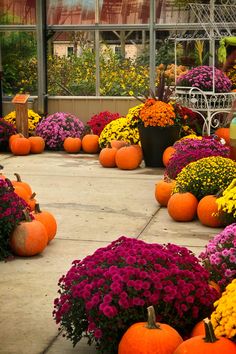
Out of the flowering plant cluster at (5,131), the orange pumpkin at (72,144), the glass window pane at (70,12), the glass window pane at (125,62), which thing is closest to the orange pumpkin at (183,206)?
the orange pumpkin at (72,144)

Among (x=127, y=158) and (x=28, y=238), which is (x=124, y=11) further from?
(x=28, y=238)

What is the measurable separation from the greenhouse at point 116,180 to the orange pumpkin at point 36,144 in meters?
0.04

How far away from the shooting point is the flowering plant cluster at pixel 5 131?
1254 centimetres

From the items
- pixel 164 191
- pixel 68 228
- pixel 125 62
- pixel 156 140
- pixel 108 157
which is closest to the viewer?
pixel 68 228

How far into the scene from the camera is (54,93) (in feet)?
46.9

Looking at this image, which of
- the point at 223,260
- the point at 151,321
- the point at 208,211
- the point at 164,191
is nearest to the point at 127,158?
the point at 164,191

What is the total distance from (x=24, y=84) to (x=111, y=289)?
10853mm

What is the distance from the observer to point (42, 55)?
14.2 metres

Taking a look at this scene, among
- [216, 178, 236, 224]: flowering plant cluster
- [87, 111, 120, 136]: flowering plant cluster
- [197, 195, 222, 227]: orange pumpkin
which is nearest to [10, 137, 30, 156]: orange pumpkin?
[87, 111, 120, 136]: flowering plant cluster

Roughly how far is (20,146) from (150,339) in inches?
344

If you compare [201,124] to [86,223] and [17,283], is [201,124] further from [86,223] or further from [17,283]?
[17,283]

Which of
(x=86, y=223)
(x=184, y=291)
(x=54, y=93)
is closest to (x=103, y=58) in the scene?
(x=54, y=93)

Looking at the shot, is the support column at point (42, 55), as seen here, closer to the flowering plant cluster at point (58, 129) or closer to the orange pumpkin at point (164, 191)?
the flowering plant cluster at point (58, 129)

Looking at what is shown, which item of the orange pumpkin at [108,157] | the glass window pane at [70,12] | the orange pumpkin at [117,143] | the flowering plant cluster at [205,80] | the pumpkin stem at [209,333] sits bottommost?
the orange pumpkin at [108,157]
